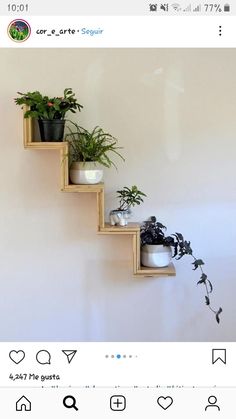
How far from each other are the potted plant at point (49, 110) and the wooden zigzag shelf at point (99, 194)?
33 mm

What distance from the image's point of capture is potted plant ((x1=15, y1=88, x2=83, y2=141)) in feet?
4.72

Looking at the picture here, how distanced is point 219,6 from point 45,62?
971 mm

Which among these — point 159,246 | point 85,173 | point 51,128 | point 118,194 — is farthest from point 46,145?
point 159,246

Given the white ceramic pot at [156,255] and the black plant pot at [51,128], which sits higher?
the black plant pot at [51,128]

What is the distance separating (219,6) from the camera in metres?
0.71

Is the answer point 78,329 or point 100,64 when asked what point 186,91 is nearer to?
point 100,64

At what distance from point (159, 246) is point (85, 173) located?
1.21ft

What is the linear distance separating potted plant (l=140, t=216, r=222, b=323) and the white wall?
0.20ft
